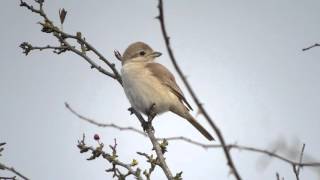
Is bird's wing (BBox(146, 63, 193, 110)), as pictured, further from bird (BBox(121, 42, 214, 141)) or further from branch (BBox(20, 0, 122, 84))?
branch (BBox(20, 0, 122, 84))

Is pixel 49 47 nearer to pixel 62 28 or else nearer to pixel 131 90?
pixel 62 28

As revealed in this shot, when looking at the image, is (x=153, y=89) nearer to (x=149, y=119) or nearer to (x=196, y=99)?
(x=149, y=119)

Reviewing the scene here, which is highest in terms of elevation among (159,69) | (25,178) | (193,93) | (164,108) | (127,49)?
(127,49)

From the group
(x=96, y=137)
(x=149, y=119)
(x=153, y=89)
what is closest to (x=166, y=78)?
(x=153, y=89)

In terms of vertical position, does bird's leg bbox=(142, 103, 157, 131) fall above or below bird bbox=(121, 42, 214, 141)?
below

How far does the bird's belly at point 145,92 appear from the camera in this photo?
6.79m

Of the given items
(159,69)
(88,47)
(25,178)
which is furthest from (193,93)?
(159,69)

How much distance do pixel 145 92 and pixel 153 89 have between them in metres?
0.15

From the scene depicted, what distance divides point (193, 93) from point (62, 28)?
3.76 metres

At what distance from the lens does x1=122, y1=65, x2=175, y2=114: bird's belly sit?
679 cm

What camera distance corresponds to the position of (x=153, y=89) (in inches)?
278

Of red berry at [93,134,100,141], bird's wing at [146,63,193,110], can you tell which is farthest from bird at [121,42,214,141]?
red berry at [93,134,100,141]

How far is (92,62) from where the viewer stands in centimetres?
556

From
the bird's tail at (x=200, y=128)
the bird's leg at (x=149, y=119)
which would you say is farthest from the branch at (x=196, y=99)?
the bird's tail at (x=200, y=128)
